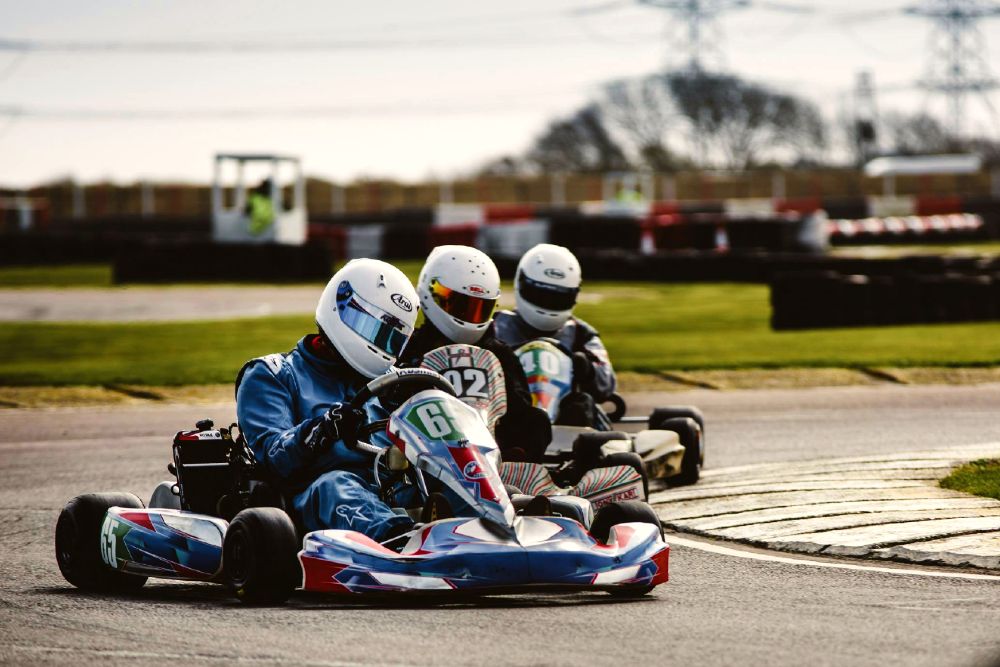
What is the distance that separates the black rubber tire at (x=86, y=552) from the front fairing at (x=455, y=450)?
1.31 metres

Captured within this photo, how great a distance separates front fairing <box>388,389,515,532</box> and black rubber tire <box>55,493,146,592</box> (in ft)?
4.31

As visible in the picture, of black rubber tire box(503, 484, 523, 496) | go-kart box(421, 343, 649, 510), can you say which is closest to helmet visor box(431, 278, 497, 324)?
go-kart box(421, 343, 649, 510)

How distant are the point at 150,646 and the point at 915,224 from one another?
122 ft

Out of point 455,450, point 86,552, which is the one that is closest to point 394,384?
point 455,450

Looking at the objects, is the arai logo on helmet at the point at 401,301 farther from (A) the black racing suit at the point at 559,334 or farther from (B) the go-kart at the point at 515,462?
(A) the black racing suit at the point at 559,334

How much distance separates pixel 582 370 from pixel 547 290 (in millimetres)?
544

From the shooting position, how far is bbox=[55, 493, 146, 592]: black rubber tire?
21.0 feet

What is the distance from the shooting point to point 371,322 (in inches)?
249

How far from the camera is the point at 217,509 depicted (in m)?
6.54

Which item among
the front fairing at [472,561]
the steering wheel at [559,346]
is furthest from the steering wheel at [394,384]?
the steering wheel at [559,346]

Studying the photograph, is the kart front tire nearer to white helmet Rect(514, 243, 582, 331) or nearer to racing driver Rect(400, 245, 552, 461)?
racing driver Rect(400, 245, 552, 461)

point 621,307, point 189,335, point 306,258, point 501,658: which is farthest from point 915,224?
point 501,658

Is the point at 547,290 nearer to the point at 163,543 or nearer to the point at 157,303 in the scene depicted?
the point at 163,543

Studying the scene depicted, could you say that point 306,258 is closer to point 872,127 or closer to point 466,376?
point 466,376
